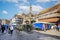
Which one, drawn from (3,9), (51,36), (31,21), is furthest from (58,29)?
(3,9)

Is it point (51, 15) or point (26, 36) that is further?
point (26, 36)

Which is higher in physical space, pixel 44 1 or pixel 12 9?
pixel 44 1

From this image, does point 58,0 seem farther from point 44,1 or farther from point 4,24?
point 4,24

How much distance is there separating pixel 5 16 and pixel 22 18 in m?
0.37

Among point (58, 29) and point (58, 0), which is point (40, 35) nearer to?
point (58, 29)

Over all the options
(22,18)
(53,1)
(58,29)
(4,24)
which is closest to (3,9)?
(4,24)

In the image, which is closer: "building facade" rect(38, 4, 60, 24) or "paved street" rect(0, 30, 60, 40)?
"building facade" rect(38, 4, 60, 24)

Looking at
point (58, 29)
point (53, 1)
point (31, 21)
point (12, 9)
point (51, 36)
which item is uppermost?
point (53, 1)

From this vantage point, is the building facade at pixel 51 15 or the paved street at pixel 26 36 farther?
the paved street at pixel 26 36

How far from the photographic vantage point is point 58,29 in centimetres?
207

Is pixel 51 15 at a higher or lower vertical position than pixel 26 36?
higher

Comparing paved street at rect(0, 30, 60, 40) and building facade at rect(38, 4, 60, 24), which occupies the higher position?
building facade at rect(38, 4, 60, 24)

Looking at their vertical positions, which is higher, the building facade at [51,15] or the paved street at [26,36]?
the building facade at [51,15]

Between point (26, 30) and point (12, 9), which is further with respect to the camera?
point (26, 30)
